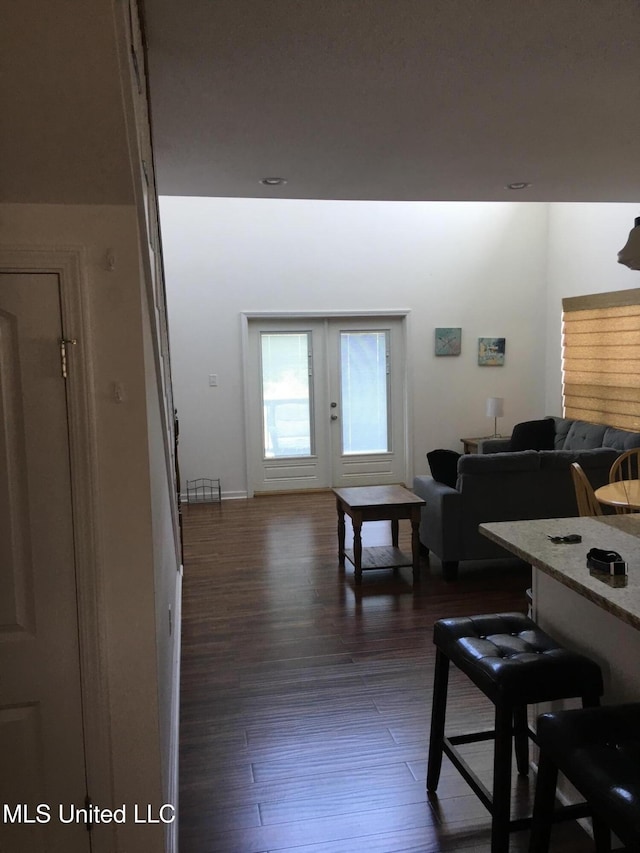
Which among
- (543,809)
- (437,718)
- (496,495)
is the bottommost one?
(437,718)

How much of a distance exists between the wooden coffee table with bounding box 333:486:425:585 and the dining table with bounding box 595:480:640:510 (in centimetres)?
120

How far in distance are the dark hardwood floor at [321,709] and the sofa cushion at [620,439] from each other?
190 centimetres

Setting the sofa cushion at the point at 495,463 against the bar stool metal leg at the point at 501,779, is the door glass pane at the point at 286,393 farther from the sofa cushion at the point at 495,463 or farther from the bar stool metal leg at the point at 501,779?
the bar stool metal leg at the point at 501,779

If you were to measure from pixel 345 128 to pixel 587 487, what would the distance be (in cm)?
224

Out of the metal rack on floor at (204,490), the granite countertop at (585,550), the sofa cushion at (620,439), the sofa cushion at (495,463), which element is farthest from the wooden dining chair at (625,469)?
the metal rack on floor at (204,490)

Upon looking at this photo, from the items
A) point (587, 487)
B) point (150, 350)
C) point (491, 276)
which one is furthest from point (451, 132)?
point (491, 276)

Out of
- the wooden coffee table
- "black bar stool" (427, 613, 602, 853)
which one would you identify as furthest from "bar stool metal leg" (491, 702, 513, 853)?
the wooden coffee table

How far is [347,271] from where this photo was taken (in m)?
7.43

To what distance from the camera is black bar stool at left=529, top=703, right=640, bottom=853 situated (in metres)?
1.25

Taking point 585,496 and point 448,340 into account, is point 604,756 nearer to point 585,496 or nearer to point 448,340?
point 585,496

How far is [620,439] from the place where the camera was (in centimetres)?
610

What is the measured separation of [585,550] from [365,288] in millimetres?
5884

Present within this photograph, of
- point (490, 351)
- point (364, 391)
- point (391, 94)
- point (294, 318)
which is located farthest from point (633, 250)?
point (490, 351)

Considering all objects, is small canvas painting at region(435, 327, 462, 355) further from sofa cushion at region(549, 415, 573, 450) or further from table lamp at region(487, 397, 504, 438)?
sofa cushion at region(549, 415, 573, 450)
